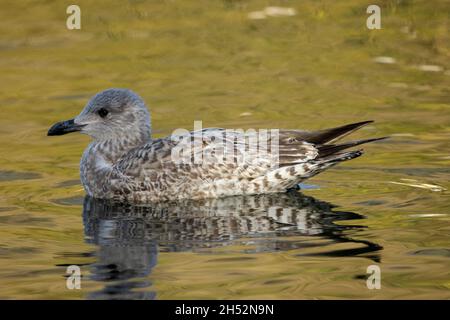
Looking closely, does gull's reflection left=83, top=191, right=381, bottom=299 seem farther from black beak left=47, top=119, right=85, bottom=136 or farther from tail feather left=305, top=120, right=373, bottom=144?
black beak left=47, top=119, right=85, bottom=136

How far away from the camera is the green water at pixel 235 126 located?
27.4 ft

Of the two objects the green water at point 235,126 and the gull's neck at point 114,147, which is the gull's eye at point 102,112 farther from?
the green water at point 235,126

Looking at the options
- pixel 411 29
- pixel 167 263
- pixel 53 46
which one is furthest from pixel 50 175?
pixel 411 29

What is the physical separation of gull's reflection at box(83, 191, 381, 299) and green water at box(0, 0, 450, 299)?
0.02 meters

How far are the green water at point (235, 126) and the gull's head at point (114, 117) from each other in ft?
2.26

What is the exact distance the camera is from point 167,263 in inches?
338

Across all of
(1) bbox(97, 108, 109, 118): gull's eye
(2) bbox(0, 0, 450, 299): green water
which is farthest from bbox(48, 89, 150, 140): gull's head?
(2) bbox(0, 0, 450, 299): green water

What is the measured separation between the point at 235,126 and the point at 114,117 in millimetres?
2371

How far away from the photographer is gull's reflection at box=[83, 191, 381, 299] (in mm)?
8555

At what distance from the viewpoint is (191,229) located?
9.67 meters

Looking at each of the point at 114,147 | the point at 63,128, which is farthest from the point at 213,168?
the point at 63,128

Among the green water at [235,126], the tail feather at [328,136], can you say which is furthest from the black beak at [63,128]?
the tail feather at [328,136]

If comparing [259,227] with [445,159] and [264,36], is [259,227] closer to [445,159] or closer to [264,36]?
[445,159]

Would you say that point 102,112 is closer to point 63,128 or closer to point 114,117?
point 114,117
